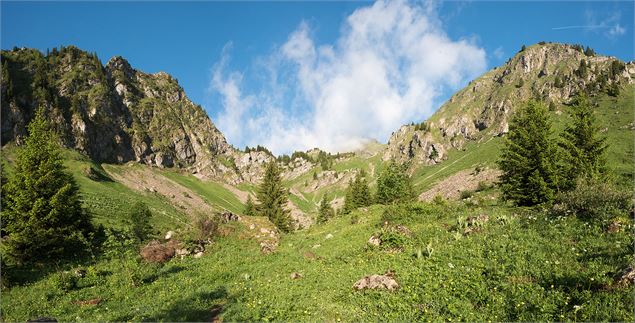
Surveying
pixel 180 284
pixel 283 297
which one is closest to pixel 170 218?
pixel 180 284

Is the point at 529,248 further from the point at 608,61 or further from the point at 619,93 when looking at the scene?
the point at 608,61

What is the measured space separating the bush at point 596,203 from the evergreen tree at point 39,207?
114 ft

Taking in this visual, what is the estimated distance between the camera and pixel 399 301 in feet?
46.5

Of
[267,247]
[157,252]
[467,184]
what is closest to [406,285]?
[267,247]

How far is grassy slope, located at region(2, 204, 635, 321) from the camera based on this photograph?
12.4 meters

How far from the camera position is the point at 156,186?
142375 mm

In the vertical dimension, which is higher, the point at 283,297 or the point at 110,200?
the point at 110,200

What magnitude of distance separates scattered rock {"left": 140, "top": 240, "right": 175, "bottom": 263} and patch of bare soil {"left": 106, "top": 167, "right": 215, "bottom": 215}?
94.4 meters

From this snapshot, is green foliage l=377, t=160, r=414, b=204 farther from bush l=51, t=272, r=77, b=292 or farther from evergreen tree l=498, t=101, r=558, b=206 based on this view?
bush l=51, t=272, r=77, b=292

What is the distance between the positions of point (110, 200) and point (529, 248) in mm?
87333

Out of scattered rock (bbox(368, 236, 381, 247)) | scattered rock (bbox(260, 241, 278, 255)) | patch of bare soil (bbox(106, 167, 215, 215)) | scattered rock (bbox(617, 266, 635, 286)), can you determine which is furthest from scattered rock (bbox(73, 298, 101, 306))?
patch of bare soil (bbox(106, 167, 215, 215))

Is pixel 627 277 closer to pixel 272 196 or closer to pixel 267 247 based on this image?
pixel 267 247

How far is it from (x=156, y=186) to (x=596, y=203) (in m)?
148

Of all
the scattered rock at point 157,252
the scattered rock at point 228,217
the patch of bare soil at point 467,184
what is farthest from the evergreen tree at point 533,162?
the patch of bare soil at point 467,184
